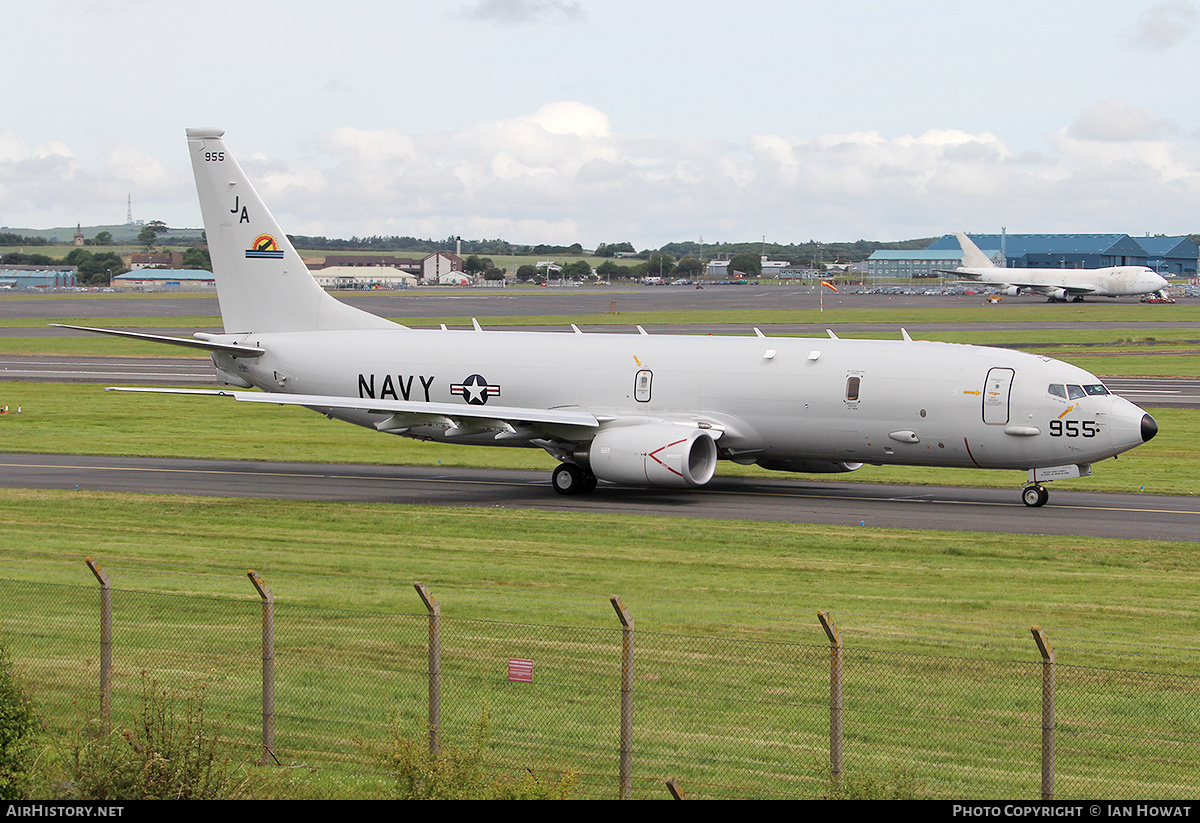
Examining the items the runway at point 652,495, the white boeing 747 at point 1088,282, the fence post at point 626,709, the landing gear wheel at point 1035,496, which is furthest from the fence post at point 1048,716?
the white boeing 747 at point 1088,282

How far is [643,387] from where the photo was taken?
3444cm

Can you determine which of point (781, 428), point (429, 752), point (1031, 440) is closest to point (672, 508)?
point (781, 428)

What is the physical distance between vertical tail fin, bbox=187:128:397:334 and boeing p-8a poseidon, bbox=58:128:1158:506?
4 cm

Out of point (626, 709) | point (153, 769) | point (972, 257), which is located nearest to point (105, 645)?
point (153, 769)

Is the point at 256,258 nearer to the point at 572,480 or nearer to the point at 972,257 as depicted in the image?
the point at 572,480

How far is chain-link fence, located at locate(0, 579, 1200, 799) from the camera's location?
12414 millimetres

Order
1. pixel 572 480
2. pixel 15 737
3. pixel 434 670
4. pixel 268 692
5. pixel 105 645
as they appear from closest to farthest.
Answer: pixel 15 737 < pixel 434 670 < pixel 268 692 < pixel 105 645 < pixel 572 480

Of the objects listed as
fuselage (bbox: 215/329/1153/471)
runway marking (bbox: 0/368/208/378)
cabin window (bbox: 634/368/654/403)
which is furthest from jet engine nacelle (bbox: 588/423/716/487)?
runway marking (bbox: 0/368/208/378)

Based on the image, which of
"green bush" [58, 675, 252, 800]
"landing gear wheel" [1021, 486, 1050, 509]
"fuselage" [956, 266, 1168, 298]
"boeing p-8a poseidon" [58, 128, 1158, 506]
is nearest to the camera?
"green bush" [58, 675, 252, 800]

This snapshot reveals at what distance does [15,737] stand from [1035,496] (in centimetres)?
2502

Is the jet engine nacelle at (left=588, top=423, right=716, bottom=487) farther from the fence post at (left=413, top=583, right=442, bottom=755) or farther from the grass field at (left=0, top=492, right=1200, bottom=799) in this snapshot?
the fence post at (left=413, top=583, right=442, bottom=755)

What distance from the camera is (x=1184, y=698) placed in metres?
15.3

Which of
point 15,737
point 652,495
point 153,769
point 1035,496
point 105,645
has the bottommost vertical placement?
point 652,495
